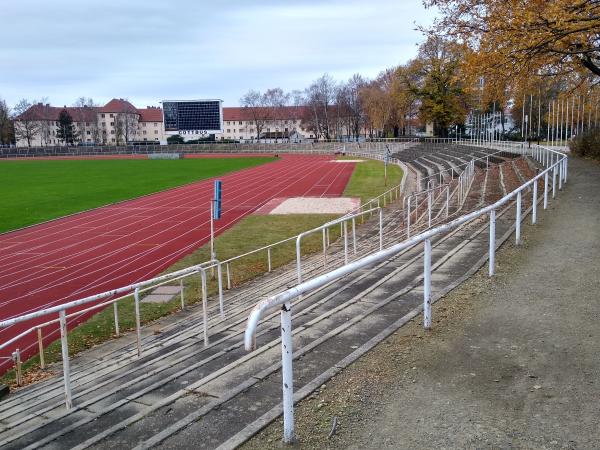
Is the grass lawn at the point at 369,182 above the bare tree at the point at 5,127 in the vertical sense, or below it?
below

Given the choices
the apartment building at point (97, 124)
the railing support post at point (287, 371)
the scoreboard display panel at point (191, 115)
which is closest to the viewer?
the railing support post at point (287, 371)

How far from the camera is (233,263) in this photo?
15758mm

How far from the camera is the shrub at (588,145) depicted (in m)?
27.1

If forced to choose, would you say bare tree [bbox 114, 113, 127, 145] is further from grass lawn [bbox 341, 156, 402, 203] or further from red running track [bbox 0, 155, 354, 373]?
red running track [bbox 0, 155, 354, 373]

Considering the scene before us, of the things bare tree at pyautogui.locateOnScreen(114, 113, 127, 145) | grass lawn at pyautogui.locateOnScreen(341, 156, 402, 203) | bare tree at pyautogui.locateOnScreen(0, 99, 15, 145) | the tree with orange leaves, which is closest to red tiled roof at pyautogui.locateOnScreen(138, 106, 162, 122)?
bare tree at pyautogui.locateOnScreen(114, 113, 127, 145)

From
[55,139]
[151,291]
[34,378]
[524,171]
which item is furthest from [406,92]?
[55,139]

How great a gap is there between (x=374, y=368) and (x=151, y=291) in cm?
946

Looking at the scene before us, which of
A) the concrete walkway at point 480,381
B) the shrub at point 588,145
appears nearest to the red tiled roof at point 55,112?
the shrub at point 588,145

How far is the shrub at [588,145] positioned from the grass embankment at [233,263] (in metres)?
11.5

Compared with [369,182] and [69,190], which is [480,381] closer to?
[369,182]

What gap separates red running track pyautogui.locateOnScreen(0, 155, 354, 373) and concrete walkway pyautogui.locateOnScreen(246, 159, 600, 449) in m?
7.17

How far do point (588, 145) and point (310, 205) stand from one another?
15303mm

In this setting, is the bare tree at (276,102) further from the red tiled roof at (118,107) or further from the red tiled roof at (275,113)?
the red tiled roof at (118,107)

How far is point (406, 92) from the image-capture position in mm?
73375
